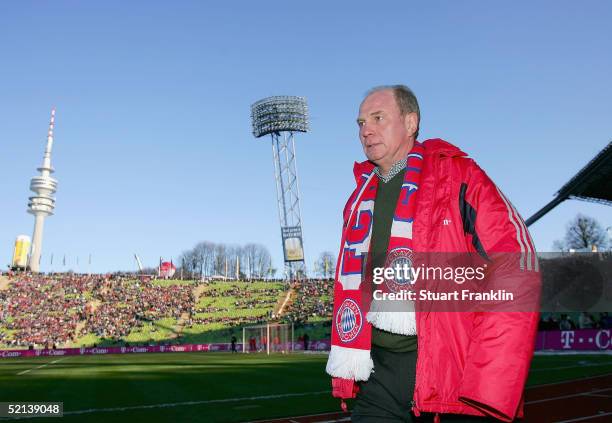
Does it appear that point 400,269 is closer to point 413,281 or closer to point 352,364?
point 413,281

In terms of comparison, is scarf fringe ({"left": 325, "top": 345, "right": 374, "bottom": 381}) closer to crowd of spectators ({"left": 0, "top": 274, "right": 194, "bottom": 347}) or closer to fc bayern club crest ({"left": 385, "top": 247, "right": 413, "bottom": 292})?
fc bayern club crest ({"left": 385, "top": 247, "right": 413, "bottom": 292})

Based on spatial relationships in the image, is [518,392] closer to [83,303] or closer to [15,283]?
[83,303]

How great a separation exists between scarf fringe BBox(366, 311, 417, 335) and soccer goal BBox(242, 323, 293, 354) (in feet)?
123

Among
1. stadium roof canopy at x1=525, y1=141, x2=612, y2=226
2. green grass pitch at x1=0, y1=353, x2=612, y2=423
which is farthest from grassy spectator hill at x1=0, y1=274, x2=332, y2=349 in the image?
green grass pitch at x1=0, y1=353, x2=612, y2=423

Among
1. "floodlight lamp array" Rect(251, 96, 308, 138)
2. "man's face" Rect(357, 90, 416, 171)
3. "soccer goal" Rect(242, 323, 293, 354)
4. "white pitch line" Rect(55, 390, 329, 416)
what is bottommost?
"white pitch line" Rect(55, 390, 329, 416)

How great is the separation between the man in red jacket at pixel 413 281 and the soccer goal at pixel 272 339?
37.3 meters

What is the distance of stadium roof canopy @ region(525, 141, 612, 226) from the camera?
101 ft

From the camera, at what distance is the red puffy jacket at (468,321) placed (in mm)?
2246

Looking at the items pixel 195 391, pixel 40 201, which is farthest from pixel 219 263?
pixel 195 391

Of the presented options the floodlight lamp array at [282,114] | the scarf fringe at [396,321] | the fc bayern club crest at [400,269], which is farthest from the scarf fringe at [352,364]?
the floodlight lamp array at [282,114]

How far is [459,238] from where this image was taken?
262 cm

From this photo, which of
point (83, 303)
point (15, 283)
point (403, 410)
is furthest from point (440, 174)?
point (15, 283)

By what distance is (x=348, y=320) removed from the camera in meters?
3.03

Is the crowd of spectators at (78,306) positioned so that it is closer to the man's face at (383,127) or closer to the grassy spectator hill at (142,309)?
the grassy spectator hill at (142,309)
